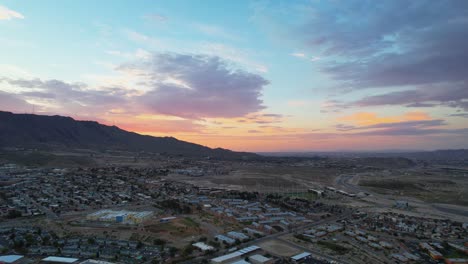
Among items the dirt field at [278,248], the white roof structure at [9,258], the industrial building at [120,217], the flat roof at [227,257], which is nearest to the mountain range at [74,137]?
the industrial building at [120,217]

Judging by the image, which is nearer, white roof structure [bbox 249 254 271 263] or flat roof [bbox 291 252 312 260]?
white roof structure [bbox 249 254 271 263]

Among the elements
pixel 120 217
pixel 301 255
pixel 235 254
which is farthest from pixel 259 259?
pixel 120 217

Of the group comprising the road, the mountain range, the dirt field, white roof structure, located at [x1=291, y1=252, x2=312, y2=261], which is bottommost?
the dirt field

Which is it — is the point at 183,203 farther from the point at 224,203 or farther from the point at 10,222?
the point at 10,222

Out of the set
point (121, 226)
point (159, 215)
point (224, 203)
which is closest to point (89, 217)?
point (121, 226)

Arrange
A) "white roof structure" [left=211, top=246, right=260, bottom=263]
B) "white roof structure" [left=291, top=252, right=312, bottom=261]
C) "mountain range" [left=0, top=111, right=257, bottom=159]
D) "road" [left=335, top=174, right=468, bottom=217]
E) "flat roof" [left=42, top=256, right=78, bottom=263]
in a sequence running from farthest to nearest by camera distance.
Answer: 1. "mountain range" [left=0, top=111, right=257, bottom=159]
2. "road" [left=335, top=174, right=468, bottom=217]
3. "white roof structure" [left=291, top=252, right=312, bottom=261]
4. "white roof structure" [left=211, top=246, right=260, bottom=263]
5. "flat roof" [left=42, top=256, right=78, bottom=263]

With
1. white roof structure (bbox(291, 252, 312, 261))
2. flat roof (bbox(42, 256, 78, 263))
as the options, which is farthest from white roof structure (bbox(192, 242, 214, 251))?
flat roof (bbox(42, 256, 78, 263))

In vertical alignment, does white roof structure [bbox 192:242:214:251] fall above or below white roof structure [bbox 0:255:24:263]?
above

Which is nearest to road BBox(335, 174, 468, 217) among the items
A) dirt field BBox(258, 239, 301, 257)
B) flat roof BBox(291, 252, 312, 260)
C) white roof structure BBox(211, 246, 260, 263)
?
dirt field BBox(258, 239, 301, 257)

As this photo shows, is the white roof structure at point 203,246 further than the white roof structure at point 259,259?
Yes

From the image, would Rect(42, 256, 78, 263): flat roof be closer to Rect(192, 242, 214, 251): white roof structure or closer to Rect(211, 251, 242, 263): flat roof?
Rect(192, 242, 214, 251): white roof structure

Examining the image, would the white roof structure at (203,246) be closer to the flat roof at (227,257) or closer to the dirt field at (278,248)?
the flat roof at (227,257)

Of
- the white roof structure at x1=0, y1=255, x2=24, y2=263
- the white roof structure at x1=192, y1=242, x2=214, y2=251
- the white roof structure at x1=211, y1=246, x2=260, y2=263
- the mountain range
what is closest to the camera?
the white roof structure at x1=0, y1=255, x2=24, y2=263
